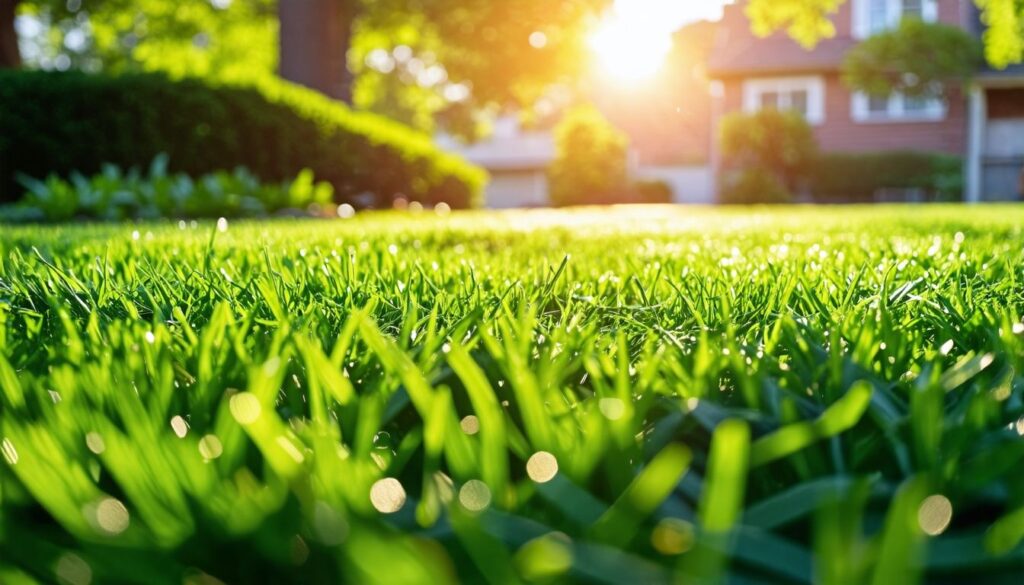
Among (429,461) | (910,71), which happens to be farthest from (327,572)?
(910,71)

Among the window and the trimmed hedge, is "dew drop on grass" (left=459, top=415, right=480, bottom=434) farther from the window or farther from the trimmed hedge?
the window

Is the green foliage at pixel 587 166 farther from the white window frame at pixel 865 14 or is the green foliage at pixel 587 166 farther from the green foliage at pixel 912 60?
the white window frame at pixel 865 14

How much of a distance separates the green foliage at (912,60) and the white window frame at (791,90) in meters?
3.05

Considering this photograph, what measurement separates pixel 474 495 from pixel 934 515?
0.34 metres

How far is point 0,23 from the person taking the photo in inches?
733

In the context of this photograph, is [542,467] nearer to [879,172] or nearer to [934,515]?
[934,515]

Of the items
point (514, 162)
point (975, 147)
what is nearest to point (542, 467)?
point (975, 147)

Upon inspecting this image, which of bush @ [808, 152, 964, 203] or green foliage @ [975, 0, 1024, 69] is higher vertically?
green foliage @ [975, 0, 1024, 69]

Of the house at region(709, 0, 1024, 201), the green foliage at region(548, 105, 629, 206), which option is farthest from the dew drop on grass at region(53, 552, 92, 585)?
the house at region(709, 0, 1024, 201)

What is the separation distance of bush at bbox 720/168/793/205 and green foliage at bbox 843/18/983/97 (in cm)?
359

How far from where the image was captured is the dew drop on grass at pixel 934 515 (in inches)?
28.9

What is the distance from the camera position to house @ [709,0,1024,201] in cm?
2789

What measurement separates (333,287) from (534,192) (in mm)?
50201

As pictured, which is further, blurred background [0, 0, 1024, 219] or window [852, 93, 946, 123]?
window [852, 93, 946, 123]
